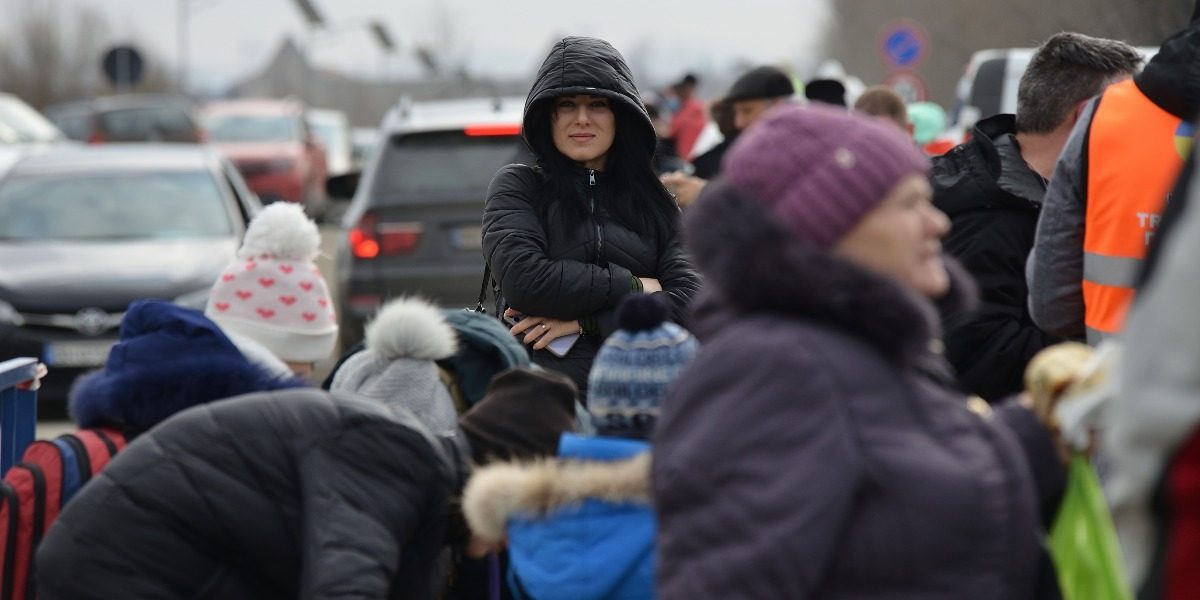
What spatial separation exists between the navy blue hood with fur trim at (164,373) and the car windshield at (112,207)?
7369mm

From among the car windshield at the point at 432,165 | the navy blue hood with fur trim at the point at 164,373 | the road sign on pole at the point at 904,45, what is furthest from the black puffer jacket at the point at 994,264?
the road sign on pole at the point at 904,45

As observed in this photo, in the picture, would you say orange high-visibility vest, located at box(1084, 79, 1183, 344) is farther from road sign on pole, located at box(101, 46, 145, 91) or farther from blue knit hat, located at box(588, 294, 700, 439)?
road sign on pole, located at box(101, 46, 145, 91)

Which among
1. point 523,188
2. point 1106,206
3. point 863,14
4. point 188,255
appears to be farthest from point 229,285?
point 863,14

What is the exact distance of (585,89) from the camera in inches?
192

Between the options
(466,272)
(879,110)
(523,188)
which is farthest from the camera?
(466,272)

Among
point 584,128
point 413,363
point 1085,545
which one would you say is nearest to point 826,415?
point 1085,545

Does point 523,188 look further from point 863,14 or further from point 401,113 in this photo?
point 863,14

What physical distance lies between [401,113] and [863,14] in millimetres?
55433

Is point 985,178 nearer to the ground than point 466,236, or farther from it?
farther from it

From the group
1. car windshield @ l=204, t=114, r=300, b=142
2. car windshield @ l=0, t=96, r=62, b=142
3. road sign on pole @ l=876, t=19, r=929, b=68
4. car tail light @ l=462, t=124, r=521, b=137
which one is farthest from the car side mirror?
car windshield @ l=204, t=114, r=300, b=142

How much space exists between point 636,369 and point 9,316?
7.68 meters

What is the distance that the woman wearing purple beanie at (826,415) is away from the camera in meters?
2.29

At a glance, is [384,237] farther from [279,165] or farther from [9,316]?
[279,165]

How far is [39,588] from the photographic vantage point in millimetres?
3209
